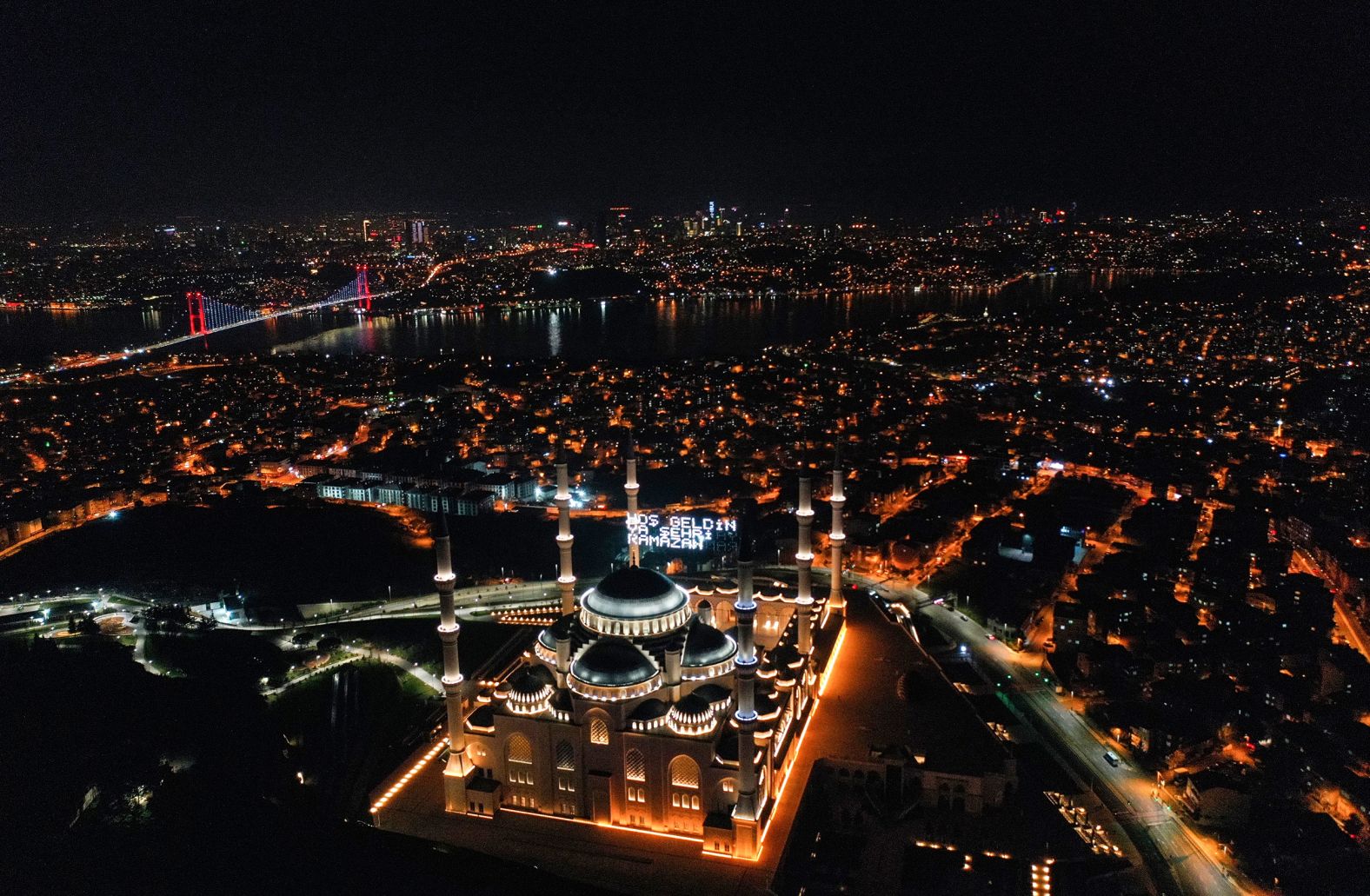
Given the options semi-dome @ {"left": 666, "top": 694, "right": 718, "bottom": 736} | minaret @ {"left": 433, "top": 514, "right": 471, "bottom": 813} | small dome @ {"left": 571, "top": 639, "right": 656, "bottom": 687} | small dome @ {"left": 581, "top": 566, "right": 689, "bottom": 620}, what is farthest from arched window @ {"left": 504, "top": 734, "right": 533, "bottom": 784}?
small dome @ {"left": 581, "top": 566, "right": 689, "bottom": 620}

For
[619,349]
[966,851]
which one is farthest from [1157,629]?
[619,349]

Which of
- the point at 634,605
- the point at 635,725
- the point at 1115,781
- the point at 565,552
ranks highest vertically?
the point at 634,605

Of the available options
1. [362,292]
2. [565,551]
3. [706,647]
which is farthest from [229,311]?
[706,647]

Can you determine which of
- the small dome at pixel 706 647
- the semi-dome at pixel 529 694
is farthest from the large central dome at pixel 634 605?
the semi-dome at pixel 529 694

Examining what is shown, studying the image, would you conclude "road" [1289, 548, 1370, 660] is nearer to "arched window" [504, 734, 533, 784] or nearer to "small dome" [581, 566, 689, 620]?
"small dome" [581, 566, 689, 620]

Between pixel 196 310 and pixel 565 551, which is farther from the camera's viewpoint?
pixel 196 310

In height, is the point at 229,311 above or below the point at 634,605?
below

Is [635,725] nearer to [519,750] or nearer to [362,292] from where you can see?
[519,750]

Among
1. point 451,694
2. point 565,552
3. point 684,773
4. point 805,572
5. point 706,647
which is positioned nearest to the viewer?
point 684,773
